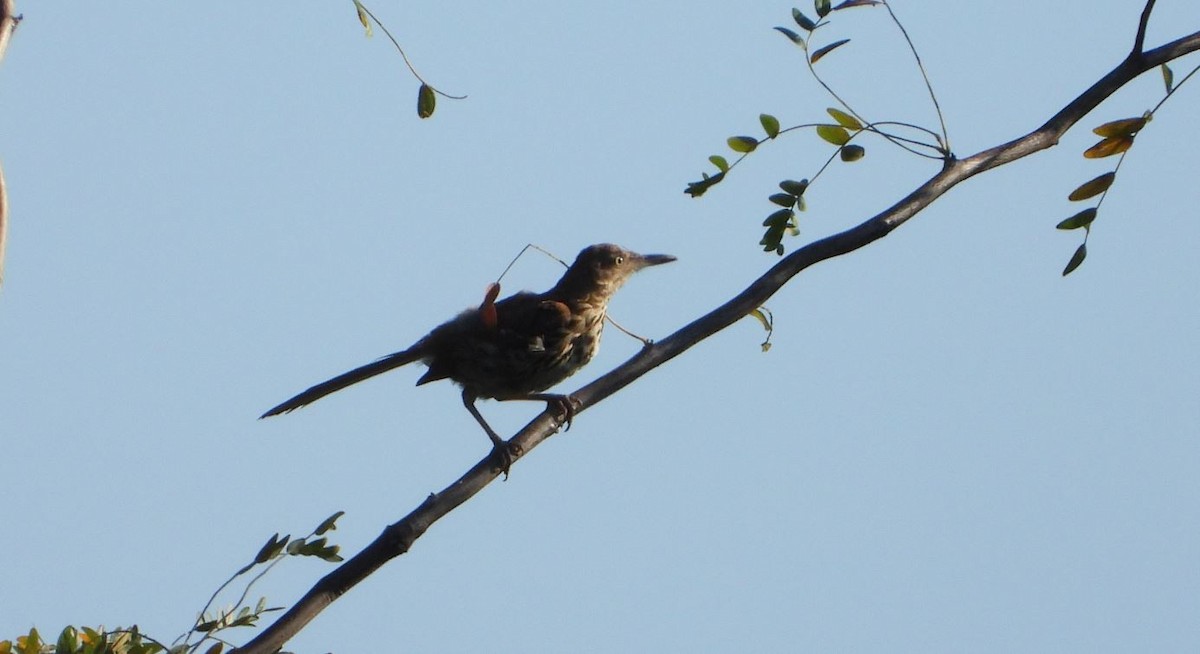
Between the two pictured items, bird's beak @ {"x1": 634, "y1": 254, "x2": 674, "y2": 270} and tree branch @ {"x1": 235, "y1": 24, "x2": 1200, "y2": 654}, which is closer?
tree branch @ {"x1": 235, "y1": 24, "x2": 1200, "y2": 654}

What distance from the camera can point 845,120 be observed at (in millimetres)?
3412

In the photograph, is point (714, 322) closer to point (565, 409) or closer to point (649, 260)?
point (565, 409)

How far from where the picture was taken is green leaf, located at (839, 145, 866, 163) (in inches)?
136

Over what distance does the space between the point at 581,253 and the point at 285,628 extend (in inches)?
158

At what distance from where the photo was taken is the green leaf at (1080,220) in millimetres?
3379

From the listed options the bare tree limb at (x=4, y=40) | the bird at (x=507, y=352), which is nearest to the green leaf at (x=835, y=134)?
the bare tree limb at (x=4, y=40)

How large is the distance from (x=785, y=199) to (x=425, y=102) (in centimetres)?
88

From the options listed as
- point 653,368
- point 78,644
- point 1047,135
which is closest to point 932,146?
point 1047,135

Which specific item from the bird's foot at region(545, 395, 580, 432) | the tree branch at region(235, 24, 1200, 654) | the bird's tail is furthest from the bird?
the tree branch at region(235, 24, 1200, 654)

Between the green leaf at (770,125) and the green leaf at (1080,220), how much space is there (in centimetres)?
69

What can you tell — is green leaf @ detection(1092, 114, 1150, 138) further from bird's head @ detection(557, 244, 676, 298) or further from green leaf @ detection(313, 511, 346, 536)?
bird's head @ detection(557, 244, 676, 298)

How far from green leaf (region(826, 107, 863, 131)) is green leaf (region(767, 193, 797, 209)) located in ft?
0.74

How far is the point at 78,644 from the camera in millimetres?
3086

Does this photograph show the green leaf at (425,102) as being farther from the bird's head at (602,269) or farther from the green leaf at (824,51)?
the bird's head at (602,269)
